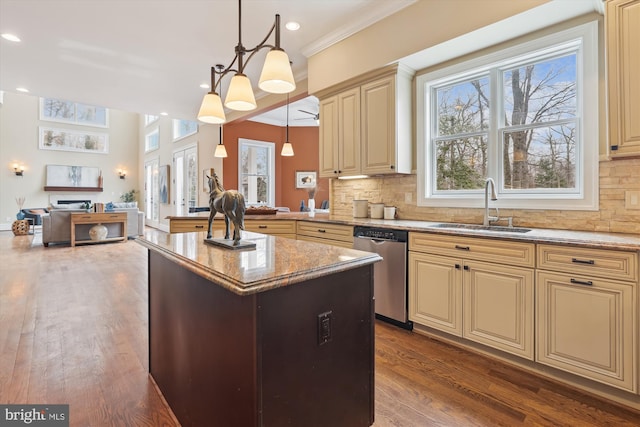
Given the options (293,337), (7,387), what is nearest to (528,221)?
(293,337)

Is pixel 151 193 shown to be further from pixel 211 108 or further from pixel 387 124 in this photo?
pixel 211 108

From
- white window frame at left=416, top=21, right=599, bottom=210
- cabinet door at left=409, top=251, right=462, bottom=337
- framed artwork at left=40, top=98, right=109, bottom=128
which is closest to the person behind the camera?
white window frame at left=416, top=21, right=599, bottom=210

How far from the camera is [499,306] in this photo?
2.22 m

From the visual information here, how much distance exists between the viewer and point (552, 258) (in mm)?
1978

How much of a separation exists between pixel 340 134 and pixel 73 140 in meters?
12.5

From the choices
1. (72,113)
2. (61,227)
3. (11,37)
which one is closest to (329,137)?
(11,37)

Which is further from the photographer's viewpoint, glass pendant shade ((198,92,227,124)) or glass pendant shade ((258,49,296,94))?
glass pendant shade ((198,92,227,124))

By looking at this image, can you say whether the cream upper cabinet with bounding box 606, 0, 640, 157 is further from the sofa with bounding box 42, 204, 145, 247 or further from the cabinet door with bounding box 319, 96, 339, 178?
the sofa with bounding box 42, 204, 145, 247

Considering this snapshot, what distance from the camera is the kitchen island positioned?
111cm

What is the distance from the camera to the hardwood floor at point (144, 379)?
172cm

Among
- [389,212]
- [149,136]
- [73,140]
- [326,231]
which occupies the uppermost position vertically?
[149,136]

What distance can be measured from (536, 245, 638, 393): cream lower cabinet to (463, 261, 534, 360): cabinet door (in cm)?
7

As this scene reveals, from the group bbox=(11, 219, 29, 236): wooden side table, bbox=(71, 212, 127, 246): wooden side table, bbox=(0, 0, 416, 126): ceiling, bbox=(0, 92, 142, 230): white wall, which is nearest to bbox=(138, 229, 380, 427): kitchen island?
bbox=(0, 0, 416, 126): ceiling

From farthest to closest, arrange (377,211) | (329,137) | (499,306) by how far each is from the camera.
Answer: (329,137)
(377,211)
(499,306)
